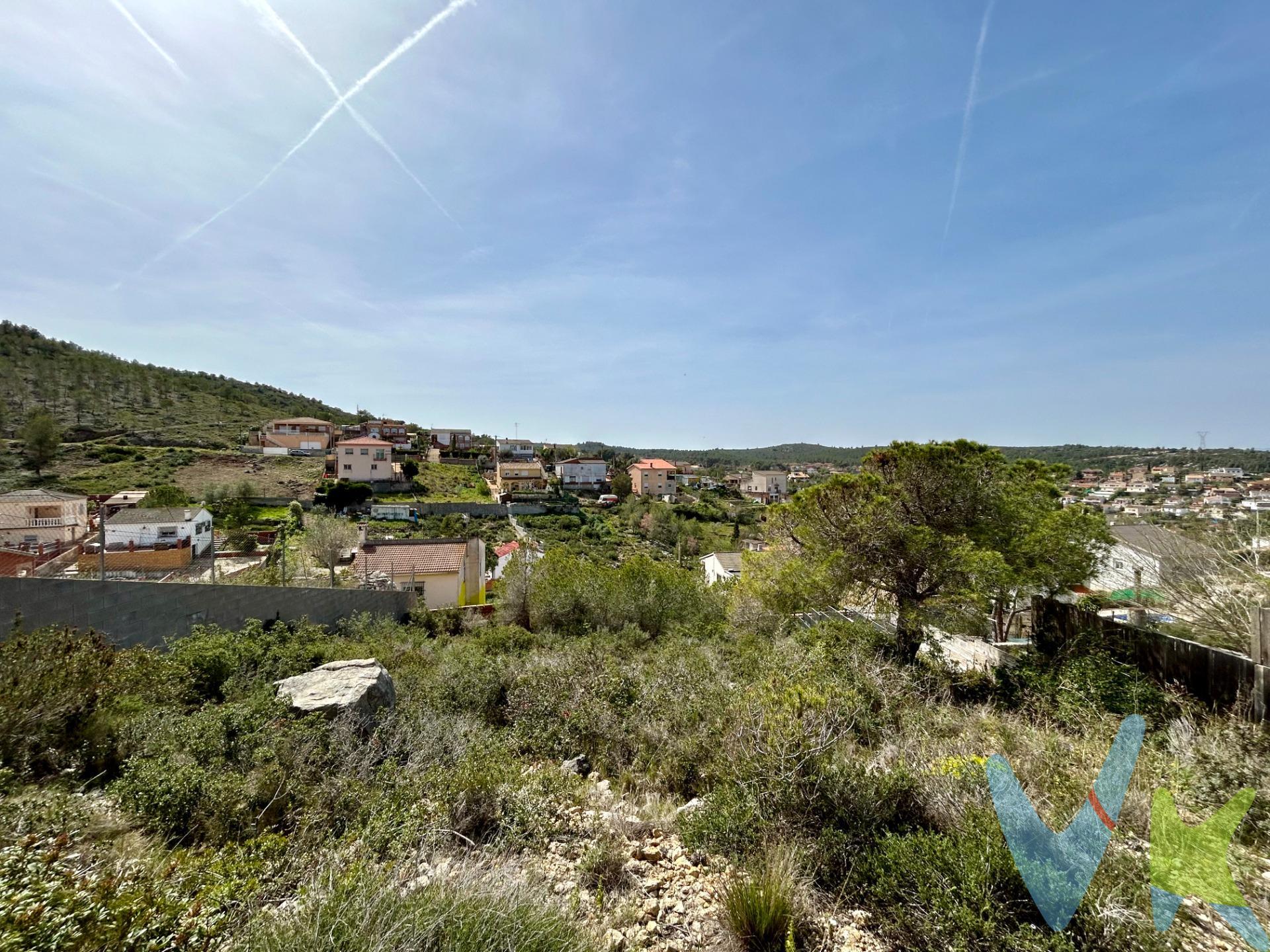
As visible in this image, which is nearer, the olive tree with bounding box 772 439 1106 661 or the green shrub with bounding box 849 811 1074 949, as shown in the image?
the green shrub with bounding box 849 811 1074 949

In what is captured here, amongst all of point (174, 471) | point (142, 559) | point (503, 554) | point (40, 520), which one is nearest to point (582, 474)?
point (174, 471)

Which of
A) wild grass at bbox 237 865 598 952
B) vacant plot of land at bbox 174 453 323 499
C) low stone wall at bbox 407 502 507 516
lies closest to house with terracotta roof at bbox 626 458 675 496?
low stone wall at bbox 407 502 507 516

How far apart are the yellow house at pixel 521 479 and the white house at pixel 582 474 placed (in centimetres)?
811

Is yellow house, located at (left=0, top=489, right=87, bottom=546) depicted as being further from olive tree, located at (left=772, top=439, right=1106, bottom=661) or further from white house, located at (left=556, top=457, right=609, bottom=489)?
white house, located at (left=556, top=457, right=609, bottom=489)

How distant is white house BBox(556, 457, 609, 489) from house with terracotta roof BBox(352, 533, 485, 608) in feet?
154

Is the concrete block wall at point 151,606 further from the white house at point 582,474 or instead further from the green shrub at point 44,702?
the white house at point 582,474

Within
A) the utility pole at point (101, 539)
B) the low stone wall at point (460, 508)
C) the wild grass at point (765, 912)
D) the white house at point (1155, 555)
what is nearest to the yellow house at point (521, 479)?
the low stone wall at point (460, 508)

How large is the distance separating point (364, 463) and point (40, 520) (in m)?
42.3

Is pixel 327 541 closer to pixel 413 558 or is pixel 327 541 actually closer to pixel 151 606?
pixel 413 558

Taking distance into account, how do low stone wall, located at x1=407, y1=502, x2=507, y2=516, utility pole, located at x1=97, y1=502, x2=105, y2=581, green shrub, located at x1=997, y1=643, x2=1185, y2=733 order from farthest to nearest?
low stone wall, located at x1=407, y1=502, x2=507, y2=516
utility pole, located at x1=97, y1=502, x2=105, y2=581
green shrub, located at x1=997, y1=643, x2=1185, y2=733

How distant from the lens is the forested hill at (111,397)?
150 ft

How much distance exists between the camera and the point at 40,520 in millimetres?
9078

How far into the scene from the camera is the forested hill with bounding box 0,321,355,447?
45.8 metres

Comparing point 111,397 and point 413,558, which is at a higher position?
point 111,397
